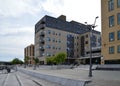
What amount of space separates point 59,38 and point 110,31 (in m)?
55.6

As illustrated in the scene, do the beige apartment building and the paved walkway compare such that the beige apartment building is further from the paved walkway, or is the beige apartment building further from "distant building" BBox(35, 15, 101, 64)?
"distant building" BBox(35, 15, 101, 64)

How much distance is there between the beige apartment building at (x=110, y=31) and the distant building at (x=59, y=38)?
129 ft

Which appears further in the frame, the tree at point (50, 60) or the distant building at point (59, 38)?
the distant building at point (59, 38)

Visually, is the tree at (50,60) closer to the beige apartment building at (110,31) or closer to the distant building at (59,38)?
the distant building at (59,38)

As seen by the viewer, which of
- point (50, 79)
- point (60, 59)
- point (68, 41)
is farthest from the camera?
point (68, 41)

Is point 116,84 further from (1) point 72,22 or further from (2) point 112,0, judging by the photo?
(1) point 72,22

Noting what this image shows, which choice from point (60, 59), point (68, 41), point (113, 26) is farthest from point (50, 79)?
point (68, 41)

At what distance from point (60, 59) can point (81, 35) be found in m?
33.1

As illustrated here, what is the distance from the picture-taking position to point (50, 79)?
3177 centimetres

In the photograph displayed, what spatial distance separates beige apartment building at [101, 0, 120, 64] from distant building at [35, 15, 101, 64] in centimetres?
3933

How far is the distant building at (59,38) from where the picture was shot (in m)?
103

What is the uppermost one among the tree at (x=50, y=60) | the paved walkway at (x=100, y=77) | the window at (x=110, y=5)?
the window at (x=110, y=5)

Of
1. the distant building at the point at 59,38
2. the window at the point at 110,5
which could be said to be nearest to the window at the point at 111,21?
the window at the point at 110,5

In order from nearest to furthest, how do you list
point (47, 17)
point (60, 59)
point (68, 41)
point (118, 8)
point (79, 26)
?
point (118, 8) → point (60, 59) → point (47, 17) → point (68, 41) → point (79, 26)
